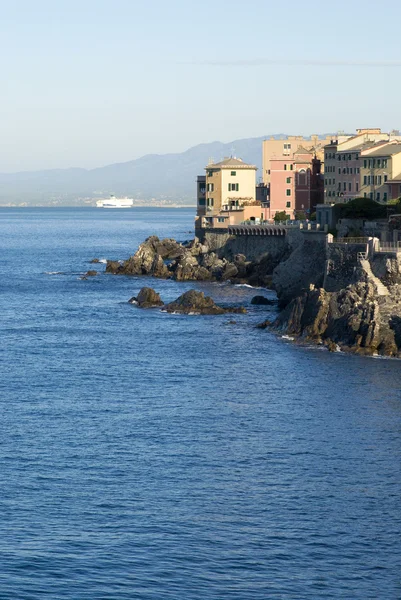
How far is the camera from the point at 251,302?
108562 mm

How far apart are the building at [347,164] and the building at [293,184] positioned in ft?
25.9

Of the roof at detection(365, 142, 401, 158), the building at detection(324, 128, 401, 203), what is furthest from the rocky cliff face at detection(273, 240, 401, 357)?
the building at detection(324, 128, 401, 203)

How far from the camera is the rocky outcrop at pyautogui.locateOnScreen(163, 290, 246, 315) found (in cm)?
10006

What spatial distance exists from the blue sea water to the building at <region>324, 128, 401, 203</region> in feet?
198

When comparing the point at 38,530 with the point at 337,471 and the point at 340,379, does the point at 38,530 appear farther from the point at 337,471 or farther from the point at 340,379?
the point at 340,379

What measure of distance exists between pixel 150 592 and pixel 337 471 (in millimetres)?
14848

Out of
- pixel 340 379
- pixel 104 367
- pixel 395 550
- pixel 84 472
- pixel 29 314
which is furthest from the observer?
pixel 29 314

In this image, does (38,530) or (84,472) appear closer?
(38,530)

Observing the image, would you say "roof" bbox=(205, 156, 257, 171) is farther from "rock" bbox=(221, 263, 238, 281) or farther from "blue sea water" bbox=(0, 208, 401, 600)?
"blue sea water" bbox=(0, 208, 401, 600)

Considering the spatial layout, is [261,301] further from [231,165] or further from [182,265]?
[231,165]

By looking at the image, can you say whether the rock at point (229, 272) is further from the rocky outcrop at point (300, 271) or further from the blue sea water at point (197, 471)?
the blue sea water at point (197, 471)

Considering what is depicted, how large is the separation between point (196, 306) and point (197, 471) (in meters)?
52.7

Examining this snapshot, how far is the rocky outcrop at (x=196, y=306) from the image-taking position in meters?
100

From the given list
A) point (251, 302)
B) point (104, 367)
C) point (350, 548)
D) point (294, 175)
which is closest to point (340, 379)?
point (104, 367)
